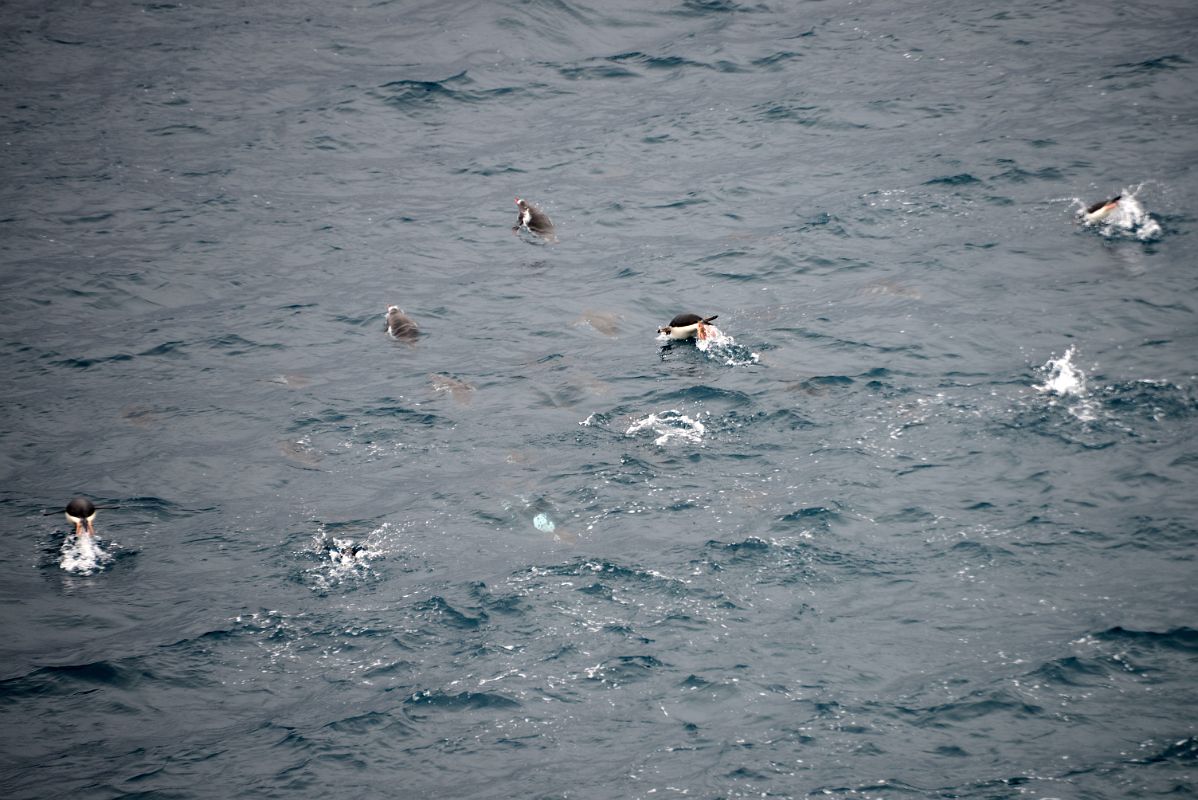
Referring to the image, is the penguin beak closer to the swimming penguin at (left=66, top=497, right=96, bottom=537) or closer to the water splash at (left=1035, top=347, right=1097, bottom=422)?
the swimming penguin at (left=66, top=497, right=96, bottom=537)

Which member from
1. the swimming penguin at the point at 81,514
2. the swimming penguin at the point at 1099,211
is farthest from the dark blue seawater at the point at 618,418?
the swimming penguin at the point at 81,514

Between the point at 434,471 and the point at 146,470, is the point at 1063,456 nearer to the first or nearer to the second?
the point at 434,471

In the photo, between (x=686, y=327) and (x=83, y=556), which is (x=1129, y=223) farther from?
(x=83, y=556)

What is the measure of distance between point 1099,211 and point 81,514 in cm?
1404

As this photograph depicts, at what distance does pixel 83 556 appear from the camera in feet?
38.3

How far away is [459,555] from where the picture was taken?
11.4 m

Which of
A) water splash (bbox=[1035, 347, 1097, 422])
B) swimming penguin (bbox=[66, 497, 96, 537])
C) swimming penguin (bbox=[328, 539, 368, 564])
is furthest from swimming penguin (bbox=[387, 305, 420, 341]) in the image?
water splash (bbox=[1035, 347, 1097, 422])

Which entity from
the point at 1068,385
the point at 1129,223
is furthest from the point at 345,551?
the point at 1129,223

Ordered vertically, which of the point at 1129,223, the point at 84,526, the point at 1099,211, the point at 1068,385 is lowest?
the point at 84,526

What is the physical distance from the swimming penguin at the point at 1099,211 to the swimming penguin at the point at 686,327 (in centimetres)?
586

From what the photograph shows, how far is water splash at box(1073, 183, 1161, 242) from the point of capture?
1518 cm

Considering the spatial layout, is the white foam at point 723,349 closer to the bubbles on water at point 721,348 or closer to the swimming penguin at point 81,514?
the bubbles on water at point 721,348

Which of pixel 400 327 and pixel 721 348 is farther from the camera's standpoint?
pixel 400 327

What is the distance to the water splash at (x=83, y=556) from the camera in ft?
37.9
